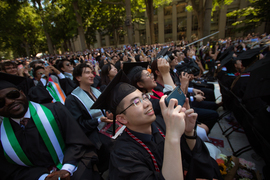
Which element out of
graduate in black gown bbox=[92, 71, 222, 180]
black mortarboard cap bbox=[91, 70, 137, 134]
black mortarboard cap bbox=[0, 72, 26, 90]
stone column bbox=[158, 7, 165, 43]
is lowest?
graduate in black gown bbox=[92, 71, 222, 180]

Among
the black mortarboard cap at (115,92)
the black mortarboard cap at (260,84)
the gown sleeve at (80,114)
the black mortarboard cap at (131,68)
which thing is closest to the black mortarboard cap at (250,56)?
the black mortarboard cap at (260,84)

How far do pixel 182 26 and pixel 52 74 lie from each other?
1655 inches

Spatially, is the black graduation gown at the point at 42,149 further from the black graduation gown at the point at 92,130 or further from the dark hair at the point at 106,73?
the dark hair at the point at 106,73

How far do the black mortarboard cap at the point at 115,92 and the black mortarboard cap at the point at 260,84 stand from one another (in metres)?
1.83

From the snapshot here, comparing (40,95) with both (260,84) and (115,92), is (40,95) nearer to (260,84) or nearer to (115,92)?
(115,92)

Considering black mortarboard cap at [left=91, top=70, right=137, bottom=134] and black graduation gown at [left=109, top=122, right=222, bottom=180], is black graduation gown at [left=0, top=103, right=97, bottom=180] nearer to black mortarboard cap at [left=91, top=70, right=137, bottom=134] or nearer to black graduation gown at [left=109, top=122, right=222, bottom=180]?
black mortarboard cap at [left=91, top=70, right=137, bottom=134]

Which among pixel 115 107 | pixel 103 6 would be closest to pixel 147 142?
pixel 115 107

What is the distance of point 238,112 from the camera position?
10.6 ft

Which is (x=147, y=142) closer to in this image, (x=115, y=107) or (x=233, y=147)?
(x=115, y=107)

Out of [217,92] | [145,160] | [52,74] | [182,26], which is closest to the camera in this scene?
[145,160]

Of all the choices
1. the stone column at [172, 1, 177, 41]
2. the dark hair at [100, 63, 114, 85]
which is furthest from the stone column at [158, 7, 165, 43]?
the dark hair at [100, 63, 114, 85]

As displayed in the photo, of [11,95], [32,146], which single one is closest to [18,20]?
[11,95]

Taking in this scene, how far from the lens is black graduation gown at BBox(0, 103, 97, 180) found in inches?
68.9

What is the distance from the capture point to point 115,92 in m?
1.58
